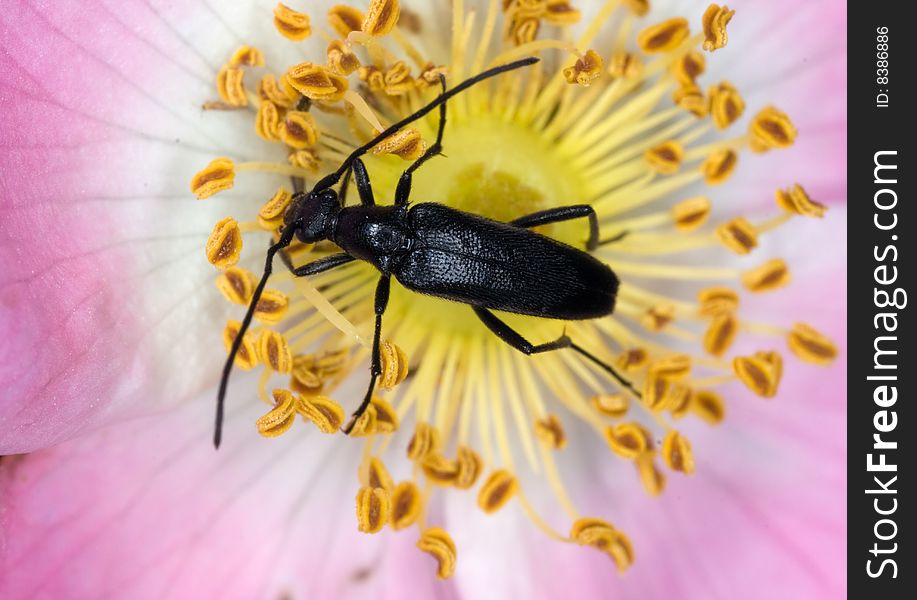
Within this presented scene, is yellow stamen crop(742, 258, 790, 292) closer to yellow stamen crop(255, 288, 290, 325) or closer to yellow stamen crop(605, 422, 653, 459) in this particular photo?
yellow stamen crop(605, 422, 653, 459)

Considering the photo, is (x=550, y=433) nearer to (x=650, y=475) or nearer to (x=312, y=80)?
(x=650, y=475)

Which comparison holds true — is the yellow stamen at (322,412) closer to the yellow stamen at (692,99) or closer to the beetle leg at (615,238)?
the beetle leg at (615,238)

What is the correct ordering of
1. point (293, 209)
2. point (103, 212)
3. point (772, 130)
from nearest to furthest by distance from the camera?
point (103, 212) < point (293, 209) < point (772, 130)

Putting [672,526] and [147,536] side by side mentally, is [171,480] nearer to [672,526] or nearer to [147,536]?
[147,536]

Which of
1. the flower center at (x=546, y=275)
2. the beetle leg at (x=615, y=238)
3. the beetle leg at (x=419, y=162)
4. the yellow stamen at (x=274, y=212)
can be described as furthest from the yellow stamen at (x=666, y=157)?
the yellow stamen at (x=274, y=212)

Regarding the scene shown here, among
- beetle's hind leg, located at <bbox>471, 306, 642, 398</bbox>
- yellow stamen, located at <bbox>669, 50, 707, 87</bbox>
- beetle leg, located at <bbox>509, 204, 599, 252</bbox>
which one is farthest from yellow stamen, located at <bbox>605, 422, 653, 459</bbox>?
yellow stamen, located at <bbox>669, 50, 707, 87</bbox>

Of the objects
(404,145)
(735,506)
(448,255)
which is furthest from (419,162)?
(735,506)
